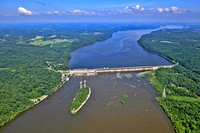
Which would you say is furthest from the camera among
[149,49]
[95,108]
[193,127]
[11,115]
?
[149,49]

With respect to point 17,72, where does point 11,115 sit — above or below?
below

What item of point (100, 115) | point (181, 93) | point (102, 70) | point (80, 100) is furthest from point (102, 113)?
point (102, 70)

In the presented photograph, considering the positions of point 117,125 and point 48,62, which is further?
point 48,62

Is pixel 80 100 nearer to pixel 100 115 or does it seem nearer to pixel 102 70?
pixel 100 115

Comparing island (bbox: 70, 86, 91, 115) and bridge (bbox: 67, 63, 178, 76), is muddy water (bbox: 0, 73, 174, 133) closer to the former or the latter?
island (bbox: 70, 86, 91, 115)

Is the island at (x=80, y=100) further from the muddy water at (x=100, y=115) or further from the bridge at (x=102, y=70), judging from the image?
the bridge at (x=102, y=70)

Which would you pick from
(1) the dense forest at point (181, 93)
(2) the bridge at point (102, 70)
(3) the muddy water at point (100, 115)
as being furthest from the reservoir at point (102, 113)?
(2) the bridge at point (102, 70)

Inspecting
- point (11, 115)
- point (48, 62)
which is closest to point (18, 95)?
point (11, 115)

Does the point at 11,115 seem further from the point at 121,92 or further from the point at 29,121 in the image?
the point at 121,92

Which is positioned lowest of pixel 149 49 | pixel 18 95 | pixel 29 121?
pixel 29 121
